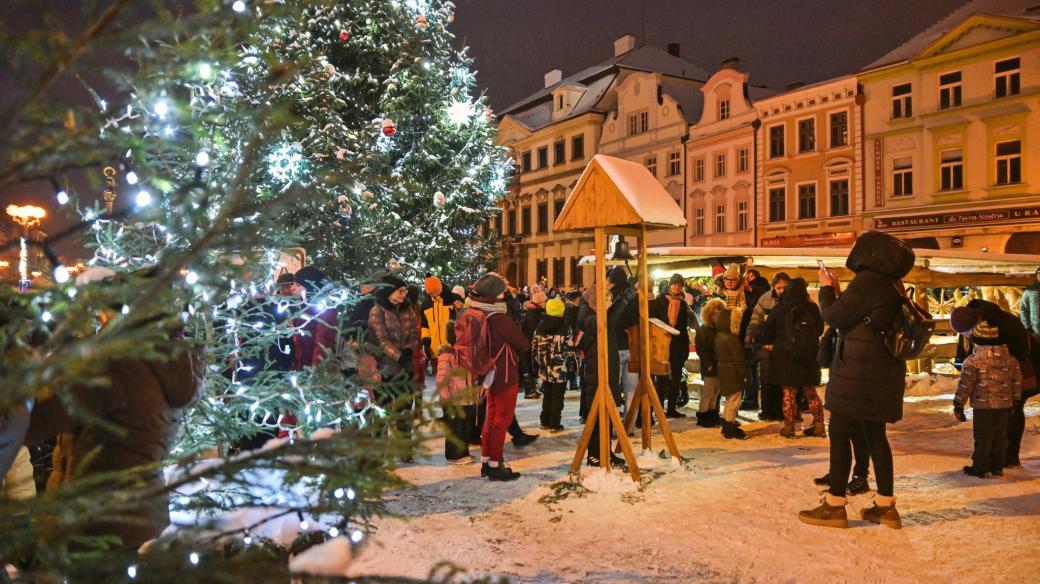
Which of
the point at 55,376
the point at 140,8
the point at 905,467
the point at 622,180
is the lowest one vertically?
the point at 905,467

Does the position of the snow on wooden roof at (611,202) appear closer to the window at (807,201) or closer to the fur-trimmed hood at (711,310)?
the fur-trimmed hood at (711,310)

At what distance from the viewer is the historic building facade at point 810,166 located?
27078mm

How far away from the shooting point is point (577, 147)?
4131cm

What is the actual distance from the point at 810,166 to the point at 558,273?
1866 centimetres

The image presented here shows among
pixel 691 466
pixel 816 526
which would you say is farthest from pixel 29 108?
pixel 691 466

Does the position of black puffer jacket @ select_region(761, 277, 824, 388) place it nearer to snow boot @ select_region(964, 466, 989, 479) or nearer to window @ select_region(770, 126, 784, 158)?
snow boot @ select_region(964, 466, 989, 479)

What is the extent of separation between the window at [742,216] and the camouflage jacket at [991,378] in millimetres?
26202

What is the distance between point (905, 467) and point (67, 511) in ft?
24.4

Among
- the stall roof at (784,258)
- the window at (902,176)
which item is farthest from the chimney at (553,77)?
the stall roof at (784,258)

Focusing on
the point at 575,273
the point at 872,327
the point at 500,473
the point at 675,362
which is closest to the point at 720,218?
the point at 575,273

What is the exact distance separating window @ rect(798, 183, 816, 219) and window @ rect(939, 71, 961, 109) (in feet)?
18.4

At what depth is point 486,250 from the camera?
17688 mm

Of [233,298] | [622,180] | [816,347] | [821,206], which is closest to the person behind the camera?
[233,298]

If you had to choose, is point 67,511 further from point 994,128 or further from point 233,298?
point 994,128
